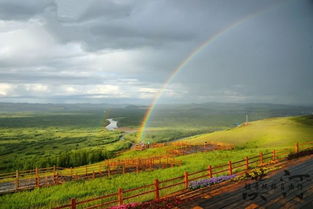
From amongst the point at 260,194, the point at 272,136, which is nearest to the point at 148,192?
the point at 260,194

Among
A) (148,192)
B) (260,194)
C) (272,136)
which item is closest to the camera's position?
(148,192)

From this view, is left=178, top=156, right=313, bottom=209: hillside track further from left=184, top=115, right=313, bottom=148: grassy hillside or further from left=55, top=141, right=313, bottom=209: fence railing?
left=184, top=115, right=313, bottom=148: grassy hillside

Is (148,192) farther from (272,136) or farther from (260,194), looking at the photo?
(272,136)

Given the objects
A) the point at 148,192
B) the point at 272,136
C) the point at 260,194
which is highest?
the point at 148,192

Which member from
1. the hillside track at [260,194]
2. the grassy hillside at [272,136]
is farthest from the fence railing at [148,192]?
the grassy hillside at [272,136]

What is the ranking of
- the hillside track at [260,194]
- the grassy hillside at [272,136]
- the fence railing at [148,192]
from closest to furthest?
the hillside track at [260,194], the fence railing at [148,192], the grassy hillside at [272,136]

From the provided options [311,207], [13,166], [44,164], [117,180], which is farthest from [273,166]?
[13,166]

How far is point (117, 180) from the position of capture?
85.3 ft

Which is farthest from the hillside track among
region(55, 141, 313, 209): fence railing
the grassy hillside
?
the grassy hillside

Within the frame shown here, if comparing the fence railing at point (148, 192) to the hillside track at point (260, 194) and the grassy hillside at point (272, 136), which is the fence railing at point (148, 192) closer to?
the hillside track at point (260, 194)

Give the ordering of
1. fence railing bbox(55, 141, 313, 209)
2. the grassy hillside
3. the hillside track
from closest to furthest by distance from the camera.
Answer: the hillside track, fence railing bbox(55, 141, 313, 209), the grassy hillside

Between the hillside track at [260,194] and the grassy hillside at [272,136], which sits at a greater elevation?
the hillside track at [260,194]

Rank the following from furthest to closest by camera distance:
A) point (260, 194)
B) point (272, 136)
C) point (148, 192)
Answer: point (272, 136) → point (260, 194) → point (148, 192)

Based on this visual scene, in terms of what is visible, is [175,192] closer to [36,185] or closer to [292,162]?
[292,162]
